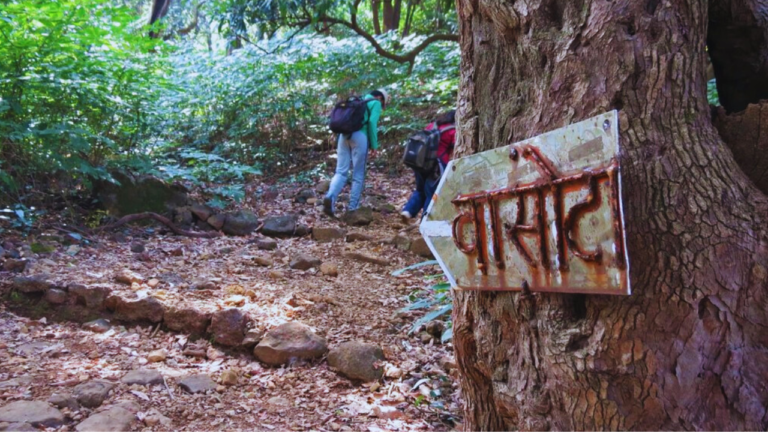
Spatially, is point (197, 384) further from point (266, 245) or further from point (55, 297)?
point (266, 245)

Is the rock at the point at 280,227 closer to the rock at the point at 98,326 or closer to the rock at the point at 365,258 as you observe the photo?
the rock at the point at 365,258

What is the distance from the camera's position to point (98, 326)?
3674 millimetres

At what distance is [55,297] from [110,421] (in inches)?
70.6

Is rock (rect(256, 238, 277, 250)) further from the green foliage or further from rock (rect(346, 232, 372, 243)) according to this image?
the green foliage

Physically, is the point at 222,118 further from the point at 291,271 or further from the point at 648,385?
the point at 648,385

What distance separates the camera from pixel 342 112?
22.8 feet

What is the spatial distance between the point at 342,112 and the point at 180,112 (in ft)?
13.6

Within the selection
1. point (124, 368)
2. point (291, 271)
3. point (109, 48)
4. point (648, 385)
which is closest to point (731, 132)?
point (648, 385)

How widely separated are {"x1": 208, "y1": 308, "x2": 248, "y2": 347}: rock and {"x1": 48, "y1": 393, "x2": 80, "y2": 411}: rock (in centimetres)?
95

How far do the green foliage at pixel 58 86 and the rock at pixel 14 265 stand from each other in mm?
703

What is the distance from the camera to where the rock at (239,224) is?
655 cm

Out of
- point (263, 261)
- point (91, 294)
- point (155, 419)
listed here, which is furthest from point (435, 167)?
point (155, 419)

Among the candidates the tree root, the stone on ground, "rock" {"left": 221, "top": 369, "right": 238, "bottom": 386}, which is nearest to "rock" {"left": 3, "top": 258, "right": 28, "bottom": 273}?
the tree root

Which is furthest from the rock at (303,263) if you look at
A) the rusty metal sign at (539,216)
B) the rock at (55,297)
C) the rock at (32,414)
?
the rusty metal sign at (539,216)
